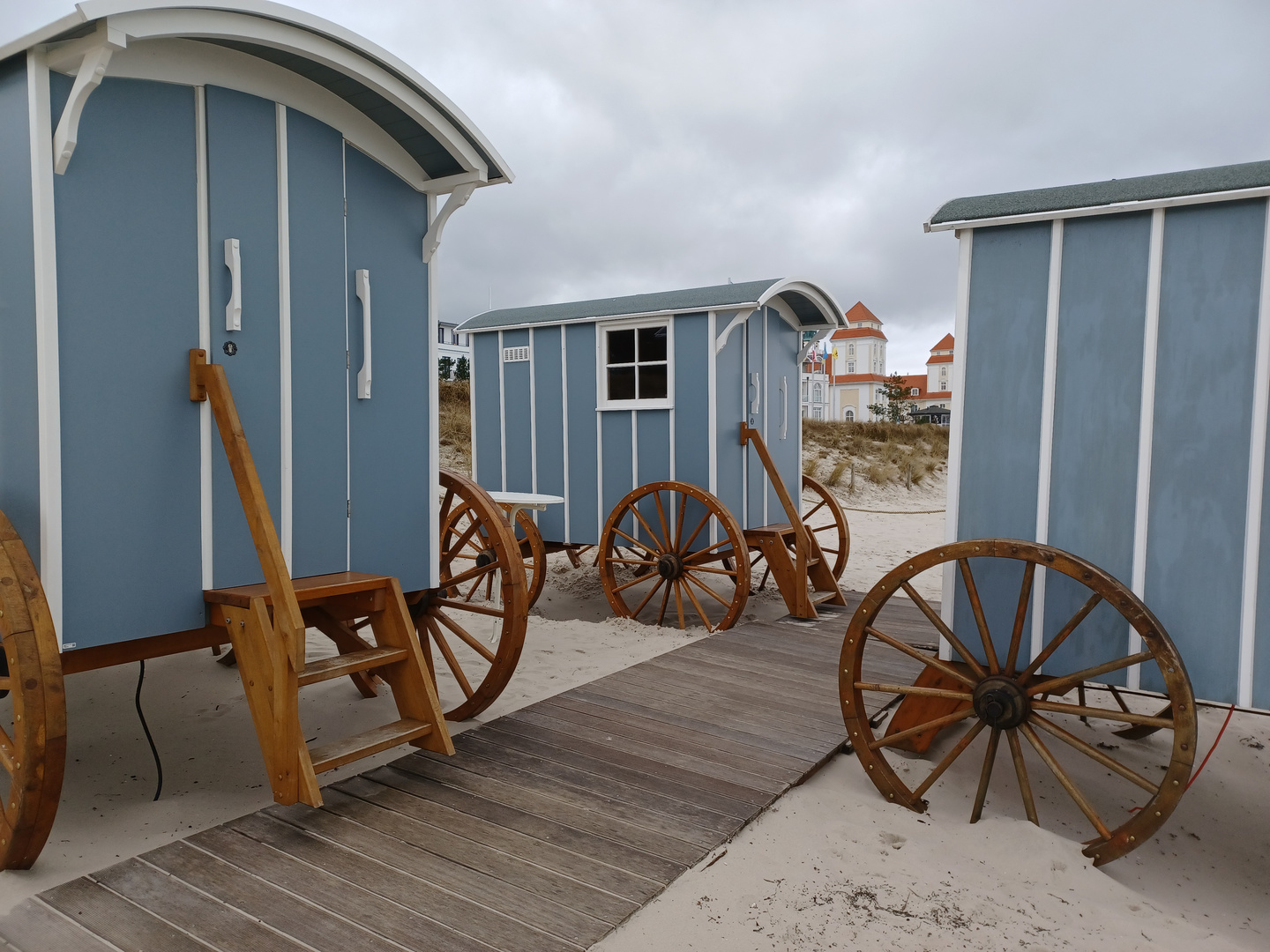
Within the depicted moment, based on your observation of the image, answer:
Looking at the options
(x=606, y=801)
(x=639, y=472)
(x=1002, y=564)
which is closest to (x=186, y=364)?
(x=606, y=801)

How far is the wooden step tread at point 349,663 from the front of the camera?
9.41 ft

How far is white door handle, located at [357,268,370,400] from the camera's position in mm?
3543

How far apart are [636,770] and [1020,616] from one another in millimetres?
1645

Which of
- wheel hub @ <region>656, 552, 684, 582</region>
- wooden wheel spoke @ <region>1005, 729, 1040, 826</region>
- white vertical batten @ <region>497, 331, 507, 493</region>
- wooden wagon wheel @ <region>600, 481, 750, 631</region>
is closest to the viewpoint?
wooden wheel spoke @ <region>1005, 729, 1040, 826</region>

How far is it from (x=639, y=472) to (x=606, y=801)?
13.6 feet

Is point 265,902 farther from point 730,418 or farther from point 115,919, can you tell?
point 730,418

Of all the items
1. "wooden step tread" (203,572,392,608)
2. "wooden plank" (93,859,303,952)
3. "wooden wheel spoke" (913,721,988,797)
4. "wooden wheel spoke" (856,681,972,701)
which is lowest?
"wooden plank" (93,859,303,952)

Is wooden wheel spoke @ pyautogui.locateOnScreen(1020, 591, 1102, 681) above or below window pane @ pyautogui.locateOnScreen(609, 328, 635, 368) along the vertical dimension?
below

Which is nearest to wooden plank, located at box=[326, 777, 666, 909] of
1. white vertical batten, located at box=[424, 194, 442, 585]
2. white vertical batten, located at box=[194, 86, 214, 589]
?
white vertical batten, located at box=[424, 194, 442, 585]

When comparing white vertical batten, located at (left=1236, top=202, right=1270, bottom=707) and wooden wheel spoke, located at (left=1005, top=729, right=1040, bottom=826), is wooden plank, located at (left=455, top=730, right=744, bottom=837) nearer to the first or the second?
wooden wheel spoke, located at (left=1005, top=729, right=1040, bottom=826)

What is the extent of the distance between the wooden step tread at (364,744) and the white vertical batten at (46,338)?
940 mm

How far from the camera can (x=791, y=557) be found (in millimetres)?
6844

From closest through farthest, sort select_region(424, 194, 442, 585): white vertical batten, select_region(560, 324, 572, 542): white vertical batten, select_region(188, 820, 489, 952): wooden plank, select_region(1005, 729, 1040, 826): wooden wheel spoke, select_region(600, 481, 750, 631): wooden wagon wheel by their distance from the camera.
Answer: select_region(188, 820, 489, 952): wooden plank → select_region(1005, 729, 1040, 826): wooden wheel spoke → select_region(424, 194, 442, 585): white vertical batten → select_region(600, 481, 750, 631): wooden wagon wheel → select_region(560, 324, 572, 542): white vertical batten

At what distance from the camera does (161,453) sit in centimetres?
289
